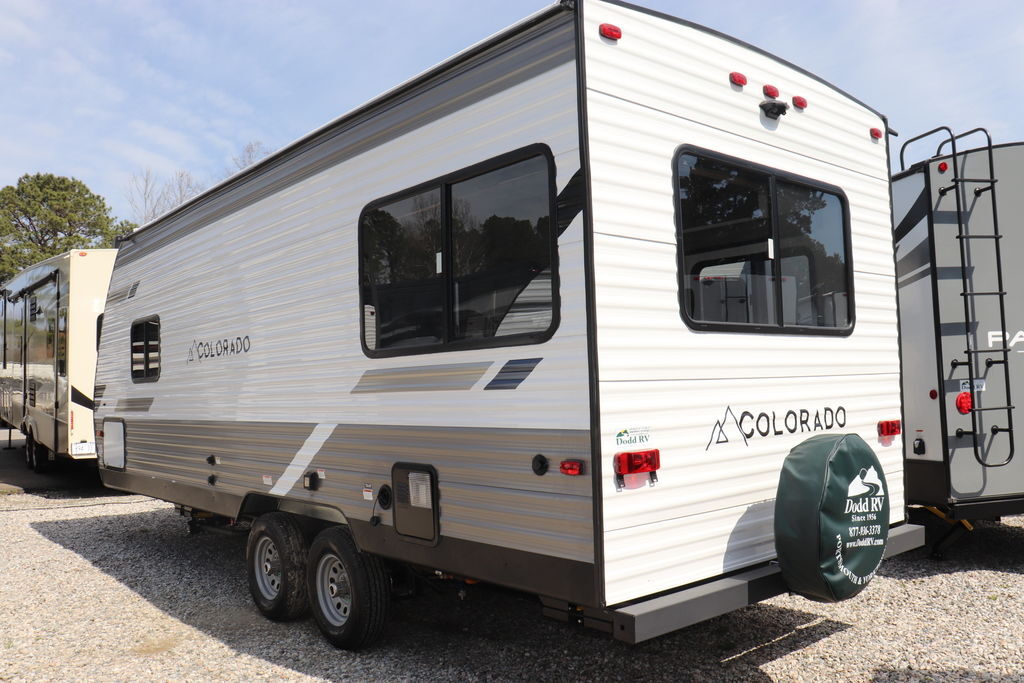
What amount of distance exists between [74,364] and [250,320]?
5673 millimetres

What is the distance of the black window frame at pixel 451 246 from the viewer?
132 inches

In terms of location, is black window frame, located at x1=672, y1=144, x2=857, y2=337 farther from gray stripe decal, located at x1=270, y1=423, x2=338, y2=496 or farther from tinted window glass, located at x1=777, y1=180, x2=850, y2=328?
gray stripe decal, located at x1=270, y1=423, x2=338, y2=496

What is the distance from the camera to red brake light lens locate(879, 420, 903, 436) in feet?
15.0

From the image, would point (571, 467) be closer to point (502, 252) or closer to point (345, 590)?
point (502, 252)

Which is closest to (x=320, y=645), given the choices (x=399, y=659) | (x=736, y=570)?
(x=399, y=659)

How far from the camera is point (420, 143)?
4098mm

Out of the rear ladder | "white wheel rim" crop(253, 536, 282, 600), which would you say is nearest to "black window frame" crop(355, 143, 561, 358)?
"white wheel rim" crop(253, 536, 282, 600)

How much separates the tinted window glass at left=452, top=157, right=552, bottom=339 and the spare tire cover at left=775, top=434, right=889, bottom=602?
1340mm

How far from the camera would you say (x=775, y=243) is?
4055 millimetres

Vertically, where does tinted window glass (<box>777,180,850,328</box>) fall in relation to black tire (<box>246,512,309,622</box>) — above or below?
above

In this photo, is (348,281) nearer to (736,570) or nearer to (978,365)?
(736,570)

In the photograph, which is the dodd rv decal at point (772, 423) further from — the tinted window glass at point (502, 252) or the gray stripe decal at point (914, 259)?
the gray stripe decal at point (914, 259)

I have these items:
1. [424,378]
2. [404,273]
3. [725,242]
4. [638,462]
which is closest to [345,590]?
[424,378]

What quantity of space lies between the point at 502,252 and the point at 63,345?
849 cm
